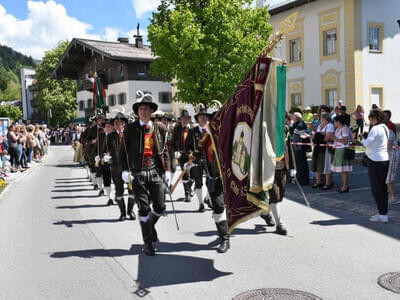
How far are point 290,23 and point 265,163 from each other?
Answer: 162 centimetres

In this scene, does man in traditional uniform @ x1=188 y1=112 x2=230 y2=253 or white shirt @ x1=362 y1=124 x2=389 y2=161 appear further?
white shirt @ x1=362 y1=124 x2=389 y2=161

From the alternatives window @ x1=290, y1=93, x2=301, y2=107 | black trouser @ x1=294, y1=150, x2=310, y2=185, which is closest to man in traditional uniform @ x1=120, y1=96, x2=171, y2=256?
black trouser @ x1=294, y1=150, x2=310, y2=185

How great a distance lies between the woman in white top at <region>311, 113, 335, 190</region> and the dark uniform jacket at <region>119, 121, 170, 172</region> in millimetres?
5801

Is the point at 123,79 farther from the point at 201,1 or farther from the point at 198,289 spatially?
the point at 198,289

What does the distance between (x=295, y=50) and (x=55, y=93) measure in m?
39.1

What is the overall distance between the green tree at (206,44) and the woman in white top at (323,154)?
12.6m

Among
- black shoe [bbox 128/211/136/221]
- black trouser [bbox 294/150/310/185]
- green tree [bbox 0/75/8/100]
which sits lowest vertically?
black shoe [bbox 128/211/136/221]

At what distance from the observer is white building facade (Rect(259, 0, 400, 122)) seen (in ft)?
80.6

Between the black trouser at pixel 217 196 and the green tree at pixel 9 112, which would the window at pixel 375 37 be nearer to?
the black trouser at pixel 217 196

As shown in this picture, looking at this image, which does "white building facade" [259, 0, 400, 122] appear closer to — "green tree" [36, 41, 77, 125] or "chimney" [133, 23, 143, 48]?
"chimney" [133, 23, 143, 48]

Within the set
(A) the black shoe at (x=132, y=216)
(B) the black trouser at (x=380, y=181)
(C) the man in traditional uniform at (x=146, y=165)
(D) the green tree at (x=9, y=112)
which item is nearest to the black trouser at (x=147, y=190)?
(C) the man in traditional uniform at (x=146, y=165)

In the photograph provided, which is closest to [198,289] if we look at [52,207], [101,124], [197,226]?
[197,226]

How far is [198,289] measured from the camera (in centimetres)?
475

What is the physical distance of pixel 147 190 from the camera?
251 inches
